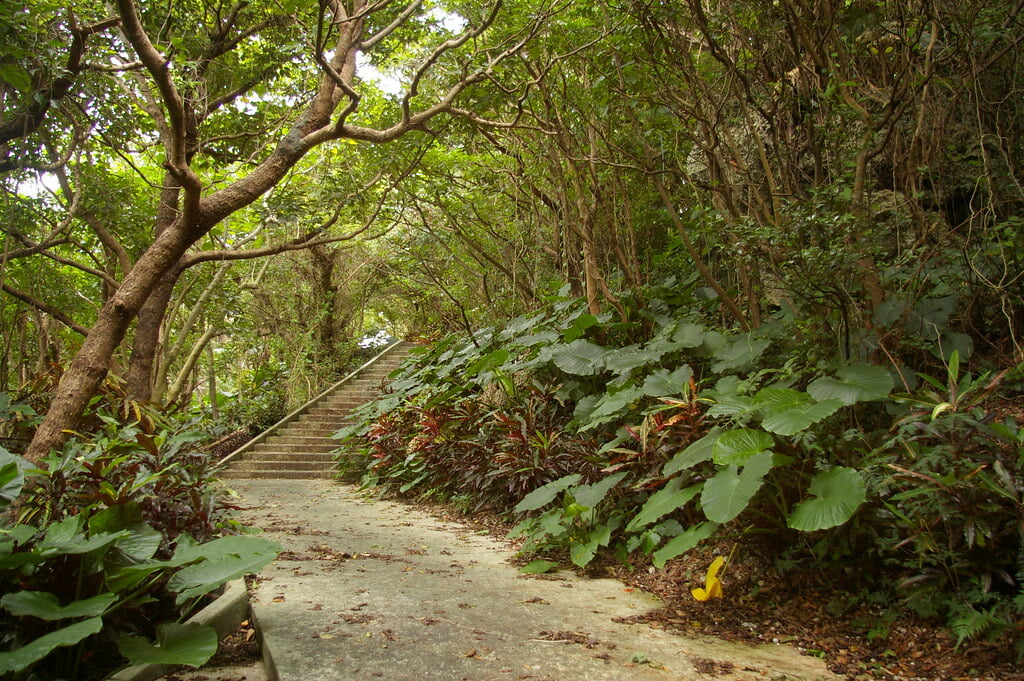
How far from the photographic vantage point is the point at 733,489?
246 centimetres

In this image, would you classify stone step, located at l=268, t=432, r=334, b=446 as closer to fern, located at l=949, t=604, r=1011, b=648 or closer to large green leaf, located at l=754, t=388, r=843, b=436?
large green leaf, located at l=754, t=388, r=843, b=436

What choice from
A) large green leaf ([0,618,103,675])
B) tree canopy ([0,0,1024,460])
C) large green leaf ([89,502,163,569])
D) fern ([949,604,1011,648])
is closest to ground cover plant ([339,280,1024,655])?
fern ([949,604,1011,648])

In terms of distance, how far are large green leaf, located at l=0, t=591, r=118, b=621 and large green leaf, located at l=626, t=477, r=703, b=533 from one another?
2126mm

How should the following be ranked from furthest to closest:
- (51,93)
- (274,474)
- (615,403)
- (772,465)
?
(274,474)
(51,93)
(615,403)
(772,465)

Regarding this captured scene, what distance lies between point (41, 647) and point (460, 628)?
1350 millimetres

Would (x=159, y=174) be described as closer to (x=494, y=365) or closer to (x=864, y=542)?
(x=494, y=365)

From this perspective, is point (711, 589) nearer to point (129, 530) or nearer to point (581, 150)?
point (129, 530)

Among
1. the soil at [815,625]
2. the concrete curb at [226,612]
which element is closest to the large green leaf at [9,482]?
the concrete curb at [226,612]

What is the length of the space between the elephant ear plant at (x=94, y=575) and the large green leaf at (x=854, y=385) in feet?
8.13

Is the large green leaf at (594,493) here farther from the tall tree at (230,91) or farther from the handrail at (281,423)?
the handrail at (281,423)

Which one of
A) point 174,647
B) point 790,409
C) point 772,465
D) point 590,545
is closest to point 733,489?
point 772,465

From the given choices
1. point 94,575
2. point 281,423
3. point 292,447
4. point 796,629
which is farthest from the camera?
point 281,423

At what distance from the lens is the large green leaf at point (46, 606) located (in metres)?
1.60

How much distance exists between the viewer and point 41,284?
670 cm
